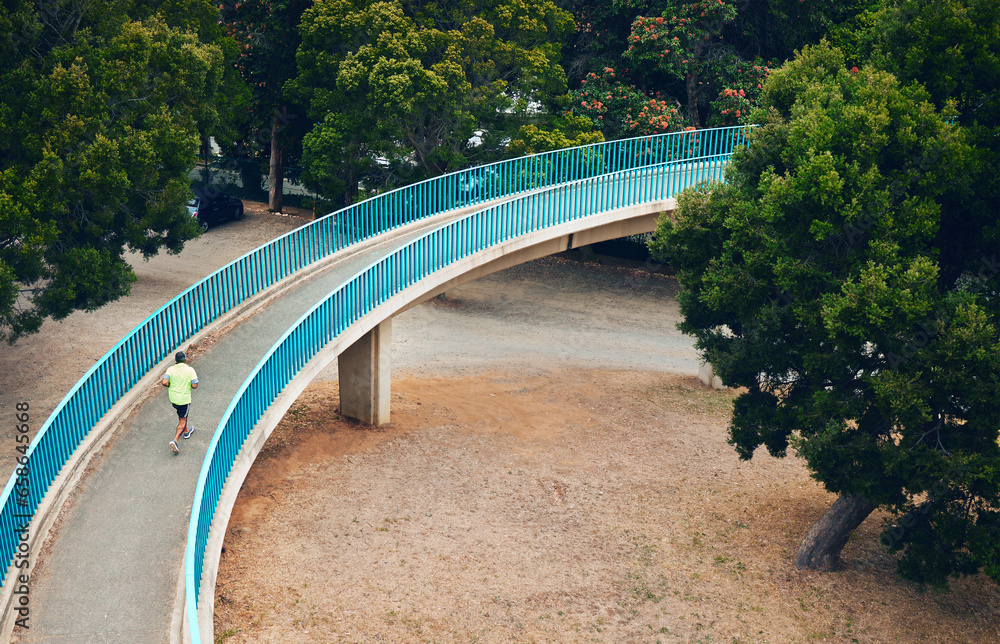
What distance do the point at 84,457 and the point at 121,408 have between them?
123 centimetres

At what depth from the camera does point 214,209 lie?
32.6m

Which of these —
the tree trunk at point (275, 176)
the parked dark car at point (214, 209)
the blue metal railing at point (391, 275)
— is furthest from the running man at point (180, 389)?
the tree trunk at point (275, 176)

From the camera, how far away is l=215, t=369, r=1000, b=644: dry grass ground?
13.6m

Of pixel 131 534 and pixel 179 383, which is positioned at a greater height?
pixel 179 383

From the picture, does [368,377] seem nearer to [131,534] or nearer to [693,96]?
[131,534]

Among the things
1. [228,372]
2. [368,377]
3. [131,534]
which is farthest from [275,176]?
[131,534]

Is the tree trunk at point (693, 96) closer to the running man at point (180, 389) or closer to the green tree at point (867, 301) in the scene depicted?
the green tree at point (867, 301)

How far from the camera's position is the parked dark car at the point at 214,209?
31844 mm

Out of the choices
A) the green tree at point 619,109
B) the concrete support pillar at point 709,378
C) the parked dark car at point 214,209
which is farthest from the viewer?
the parked dark car at point 214,209

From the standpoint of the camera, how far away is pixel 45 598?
10.2 meters

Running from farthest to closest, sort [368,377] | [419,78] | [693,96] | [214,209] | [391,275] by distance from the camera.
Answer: [214,209]
[693,96]
[419,78]
[368,377]
[391,275]

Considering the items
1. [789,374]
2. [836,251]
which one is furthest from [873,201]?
[789,374]

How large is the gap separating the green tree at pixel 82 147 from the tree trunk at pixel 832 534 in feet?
45.3

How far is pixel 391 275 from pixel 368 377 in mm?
3224
